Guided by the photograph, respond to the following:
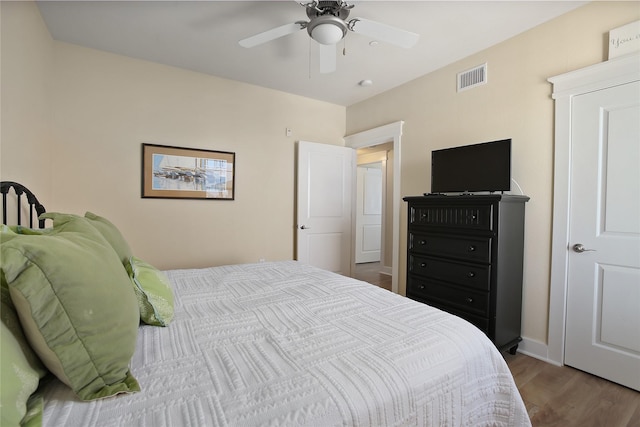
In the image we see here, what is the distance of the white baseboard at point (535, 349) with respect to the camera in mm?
2293

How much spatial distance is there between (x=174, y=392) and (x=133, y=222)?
2.73 metres

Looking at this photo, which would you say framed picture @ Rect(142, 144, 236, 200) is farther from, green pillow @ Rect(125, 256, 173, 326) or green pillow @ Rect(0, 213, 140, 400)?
green pillow @ Rect(0, 213, 140, 400)

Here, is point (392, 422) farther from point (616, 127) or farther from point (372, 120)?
point (372, 120)

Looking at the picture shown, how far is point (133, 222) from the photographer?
2.98m

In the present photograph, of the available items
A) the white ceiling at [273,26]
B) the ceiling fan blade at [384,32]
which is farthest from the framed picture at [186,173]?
the ceiling fan blade at [384,32]

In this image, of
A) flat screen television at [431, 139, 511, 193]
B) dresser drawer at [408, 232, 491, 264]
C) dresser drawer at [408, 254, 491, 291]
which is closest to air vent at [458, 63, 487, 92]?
flat screen television at [431, 139, 511, 193]

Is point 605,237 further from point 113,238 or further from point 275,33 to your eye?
point 113,238

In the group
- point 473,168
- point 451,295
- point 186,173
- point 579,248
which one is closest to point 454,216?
point 473,168

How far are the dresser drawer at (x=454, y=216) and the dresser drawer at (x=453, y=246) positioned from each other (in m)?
0.10

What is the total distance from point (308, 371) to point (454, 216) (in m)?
1.99

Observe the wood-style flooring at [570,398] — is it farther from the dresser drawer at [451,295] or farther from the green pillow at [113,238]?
the green pillow at [113,238]

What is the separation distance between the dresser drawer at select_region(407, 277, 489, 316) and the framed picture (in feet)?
7.62

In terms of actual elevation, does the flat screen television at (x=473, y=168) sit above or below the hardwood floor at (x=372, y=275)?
above

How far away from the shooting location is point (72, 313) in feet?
2.28
